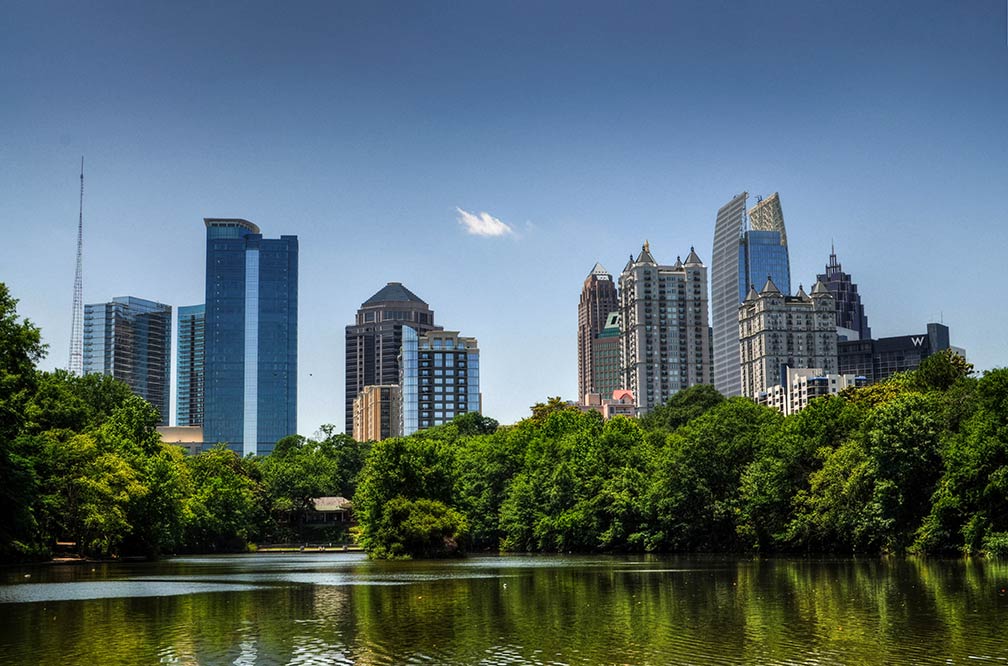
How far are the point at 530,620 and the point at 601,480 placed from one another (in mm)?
71000

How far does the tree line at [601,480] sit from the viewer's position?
65438mm

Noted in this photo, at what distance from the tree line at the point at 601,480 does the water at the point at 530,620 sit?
14.4 m

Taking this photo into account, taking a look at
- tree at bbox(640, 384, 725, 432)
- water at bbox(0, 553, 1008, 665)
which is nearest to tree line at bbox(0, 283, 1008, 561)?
water at bbox(0, 553, 1008, 665)

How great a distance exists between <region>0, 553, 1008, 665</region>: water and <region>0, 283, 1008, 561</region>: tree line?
14.4 m

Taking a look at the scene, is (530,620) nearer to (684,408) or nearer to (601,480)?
(601,480)

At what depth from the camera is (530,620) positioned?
102 feet

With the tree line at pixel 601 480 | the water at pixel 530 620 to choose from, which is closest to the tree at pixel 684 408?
the tree line at pixel 601 480

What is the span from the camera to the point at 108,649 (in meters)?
25.2

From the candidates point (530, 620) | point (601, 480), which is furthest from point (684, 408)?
point (530, 620)

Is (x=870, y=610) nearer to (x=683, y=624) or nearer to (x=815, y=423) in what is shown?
(x=683, y=624)

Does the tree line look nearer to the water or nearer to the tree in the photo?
the water

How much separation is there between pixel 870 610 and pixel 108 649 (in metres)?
21.8

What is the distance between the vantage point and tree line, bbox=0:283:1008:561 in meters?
65.4

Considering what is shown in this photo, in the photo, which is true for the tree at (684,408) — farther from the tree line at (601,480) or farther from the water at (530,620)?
the water at (530,620)
